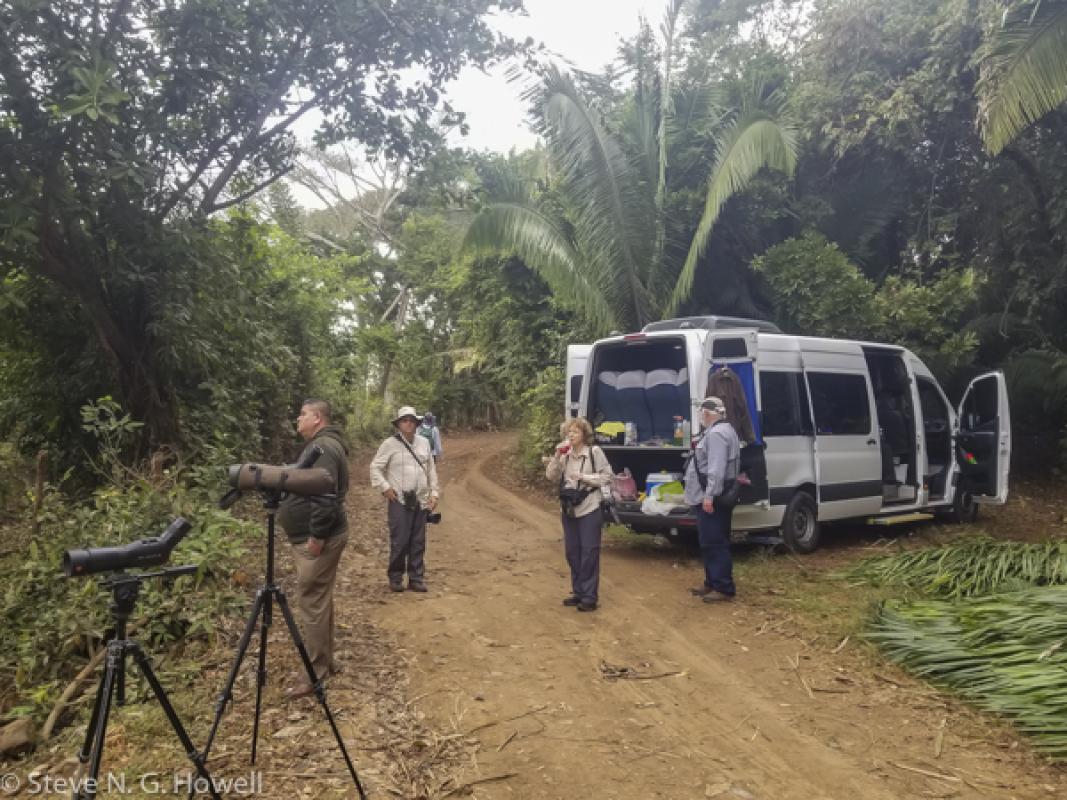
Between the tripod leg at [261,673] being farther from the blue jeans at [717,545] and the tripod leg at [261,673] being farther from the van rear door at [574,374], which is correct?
the van rear door at [574,374]

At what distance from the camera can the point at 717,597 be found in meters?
6.79

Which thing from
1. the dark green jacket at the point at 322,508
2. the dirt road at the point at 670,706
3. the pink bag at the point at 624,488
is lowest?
the dirt road at the point at 670,706

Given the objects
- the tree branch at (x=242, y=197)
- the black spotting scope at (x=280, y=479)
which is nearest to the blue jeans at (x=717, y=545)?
the black spotting scope at (x=280, y=479)

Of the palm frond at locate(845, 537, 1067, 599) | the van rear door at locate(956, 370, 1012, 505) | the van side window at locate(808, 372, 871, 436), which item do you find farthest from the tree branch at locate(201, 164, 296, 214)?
the van rear door at locate(956, 370, 1012, 505)

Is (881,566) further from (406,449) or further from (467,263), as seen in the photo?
(467,263)

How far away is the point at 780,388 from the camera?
822cm

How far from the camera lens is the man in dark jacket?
457cm

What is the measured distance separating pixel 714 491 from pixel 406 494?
105 inches

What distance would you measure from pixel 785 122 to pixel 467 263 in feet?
26.5

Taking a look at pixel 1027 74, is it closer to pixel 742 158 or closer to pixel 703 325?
pixel 742 158

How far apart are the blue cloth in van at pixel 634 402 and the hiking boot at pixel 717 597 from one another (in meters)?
2.46

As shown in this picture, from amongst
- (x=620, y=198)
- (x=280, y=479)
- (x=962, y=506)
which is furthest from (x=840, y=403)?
(x=280, y=479)

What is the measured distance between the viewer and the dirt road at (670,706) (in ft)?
12.2

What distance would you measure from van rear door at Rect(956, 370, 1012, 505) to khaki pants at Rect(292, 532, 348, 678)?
8346 millimetres
